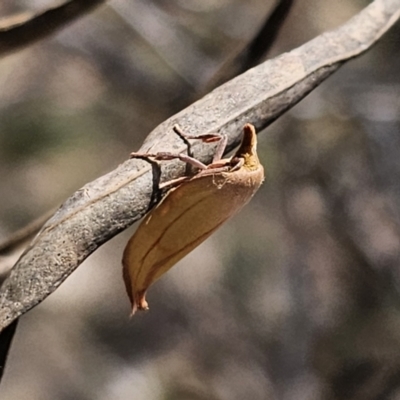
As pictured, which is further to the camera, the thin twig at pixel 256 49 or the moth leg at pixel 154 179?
the thin twig at pixel 256 49

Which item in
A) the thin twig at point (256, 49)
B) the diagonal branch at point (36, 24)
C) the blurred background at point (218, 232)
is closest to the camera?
the diagonal branch at point (36, 24)

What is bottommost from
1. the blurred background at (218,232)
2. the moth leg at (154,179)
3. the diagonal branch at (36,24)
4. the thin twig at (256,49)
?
the blurred background at (218,232)

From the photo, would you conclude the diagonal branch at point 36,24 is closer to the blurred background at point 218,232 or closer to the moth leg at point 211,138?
the moth leg at point 211,138

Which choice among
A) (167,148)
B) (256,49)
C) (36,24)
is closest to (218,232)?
(256,49)

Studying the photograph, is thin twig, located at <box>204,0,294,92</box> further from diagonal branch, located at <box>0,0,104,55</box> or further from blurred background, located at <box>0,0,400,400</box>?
blurred background, located at <box>0,0,400,400</box>

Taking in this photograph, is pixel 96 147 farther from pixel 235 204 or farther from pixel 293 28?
pixel 235 204

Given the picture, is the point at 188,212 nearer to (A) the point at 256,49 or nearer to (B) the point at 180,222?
(B) the point at 180,222

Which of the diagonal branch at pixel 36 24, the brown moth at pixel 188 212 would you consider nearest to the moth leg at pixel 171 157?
the brown moth at pixel 188 212
